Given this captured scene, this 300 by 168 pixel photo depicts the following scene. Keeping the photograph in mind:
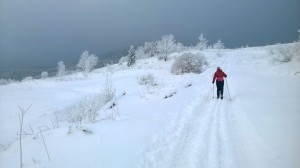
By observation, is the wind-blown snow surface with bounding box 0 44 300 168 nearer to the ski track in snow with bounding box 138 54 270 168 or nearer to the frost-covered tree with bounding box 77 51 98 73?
the ski track in snow with bounding box 138 54 270 168

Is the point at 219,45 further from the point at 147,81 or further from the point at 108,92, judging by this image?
the point at 108,92

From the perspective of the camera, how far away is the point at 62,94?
25391 millimetres

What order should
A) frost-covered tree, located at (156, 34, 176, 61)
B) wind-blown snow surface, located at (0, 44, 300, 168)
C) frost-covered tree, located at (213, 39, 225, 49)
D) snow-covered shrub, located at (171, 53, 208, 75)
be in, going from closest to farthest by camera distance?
wind-blown snow surface, located at (0, 44, 300, 168) → snow-covered shrub, located at (171, 53, 208, 75) → frost-covered tree, located at (156, 34, 176, 61) → frost-covered tree, located at (213, 39, 225, 49)

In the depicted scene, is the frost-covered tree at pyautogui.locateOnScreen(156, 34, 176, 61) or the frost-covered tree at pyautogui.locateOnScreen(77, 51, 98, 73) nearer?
the frost-covered tree at pyautogui.locateOnScreen(156, 34, 176, 61)

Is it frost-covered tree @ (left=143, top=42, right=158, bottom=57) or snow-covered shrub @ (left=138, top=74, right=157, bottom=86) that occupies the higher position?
frost-covered tree @ (left=143, top=42, right=158, bottom=57)

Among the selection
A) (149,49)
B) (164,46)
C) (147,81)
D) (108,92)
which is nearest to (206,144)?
(108,92)

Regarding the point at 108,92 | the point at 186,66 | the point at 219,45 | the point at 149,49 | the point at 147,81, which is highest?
the point at 219,45

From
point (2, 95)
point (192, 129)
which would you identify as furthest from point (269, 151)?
point (2, 95)

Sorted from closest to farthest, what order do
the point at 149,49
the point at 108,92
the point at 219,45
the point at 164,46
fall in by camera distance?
the point at 108,92
the point at 164,46
the point at 149,49
the point at 219,45

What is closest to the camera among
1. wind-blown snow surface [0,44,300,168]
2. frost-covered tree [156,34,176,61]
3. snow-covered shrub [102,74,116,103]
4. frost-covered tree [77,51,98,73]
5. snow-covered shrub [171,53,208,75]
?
wind-blown snow surface [0,44,300,168]

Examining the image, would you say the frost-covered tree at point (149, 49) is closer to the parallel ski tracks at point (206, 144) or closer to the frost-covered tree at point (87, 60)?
the frost-covered tree at point (87, 60)

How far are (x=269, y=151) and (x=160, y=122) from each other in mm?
4148

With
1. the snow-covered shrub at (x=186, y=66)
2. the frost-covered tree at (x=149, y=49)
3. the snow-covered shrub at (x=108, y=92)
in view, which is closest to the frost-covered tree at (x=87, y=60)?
the frost-covered tree at (x=149, y=49)

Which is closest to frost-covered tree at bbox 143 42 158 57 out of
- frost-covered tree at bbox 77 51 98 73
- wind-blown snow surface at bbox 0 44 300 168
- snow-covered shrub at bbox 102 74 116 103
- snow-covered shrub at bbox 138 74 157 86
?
frost-covered tree at bbox 77 51 98 73
